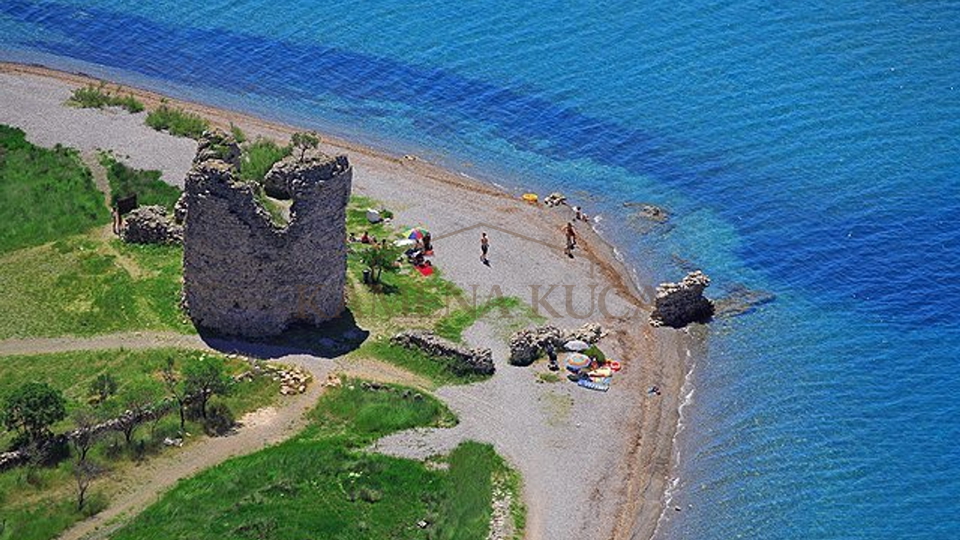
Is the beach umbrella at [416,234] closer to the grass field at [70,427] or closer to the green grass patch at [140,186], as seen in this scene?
the green grass patch at [140,186]

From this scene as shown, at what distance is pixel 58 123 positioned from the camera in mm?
103000

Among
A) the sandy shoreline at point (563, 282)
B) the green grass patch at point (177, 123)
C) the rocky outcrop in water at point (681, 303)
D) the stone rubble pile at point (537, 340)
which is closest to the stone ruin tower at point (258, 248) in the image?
the stone rubble pile at point (537, 340)

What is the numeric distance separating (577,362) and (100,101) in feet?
142

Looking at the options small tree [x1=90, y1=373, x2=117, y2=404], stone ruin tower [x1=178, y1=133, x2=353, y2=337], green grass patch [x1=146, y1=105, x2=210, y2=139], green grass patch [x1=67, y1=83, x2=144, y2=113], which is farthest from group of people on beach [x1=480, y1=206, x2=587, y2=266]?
green grass patch [x1=67, y1=83, x2=144, y2=113]

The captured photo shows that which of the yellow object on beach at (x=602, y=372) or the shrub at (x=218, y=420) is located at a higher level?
the yellow object on beach at (x=602, y=372)

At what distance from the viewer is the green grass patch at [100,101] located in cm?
10650

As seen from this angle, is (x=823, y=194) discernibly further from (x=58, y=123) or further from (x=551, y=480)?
(x=58, y=123)

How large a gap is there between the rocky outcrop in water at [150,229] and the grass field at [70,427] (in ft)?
35.5

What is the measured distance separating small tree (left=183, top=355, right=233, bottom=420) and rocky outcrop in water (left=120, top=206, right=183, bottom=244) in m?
13.8

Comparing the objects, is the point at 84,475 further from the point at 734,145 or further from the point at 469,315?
the point at 734,145

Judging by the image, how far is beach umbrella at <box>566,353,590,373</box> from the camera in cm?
7862

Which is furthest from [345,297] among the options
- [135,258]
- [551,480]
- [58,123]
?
[58,123]

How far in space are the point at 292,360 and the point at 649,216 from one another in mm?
28957

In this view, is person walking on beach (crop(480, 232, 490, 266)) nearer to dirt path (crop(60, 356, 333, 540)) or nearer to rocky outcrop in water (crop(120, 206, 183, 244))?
dirt path (crop(60, 356, 333, 540))
